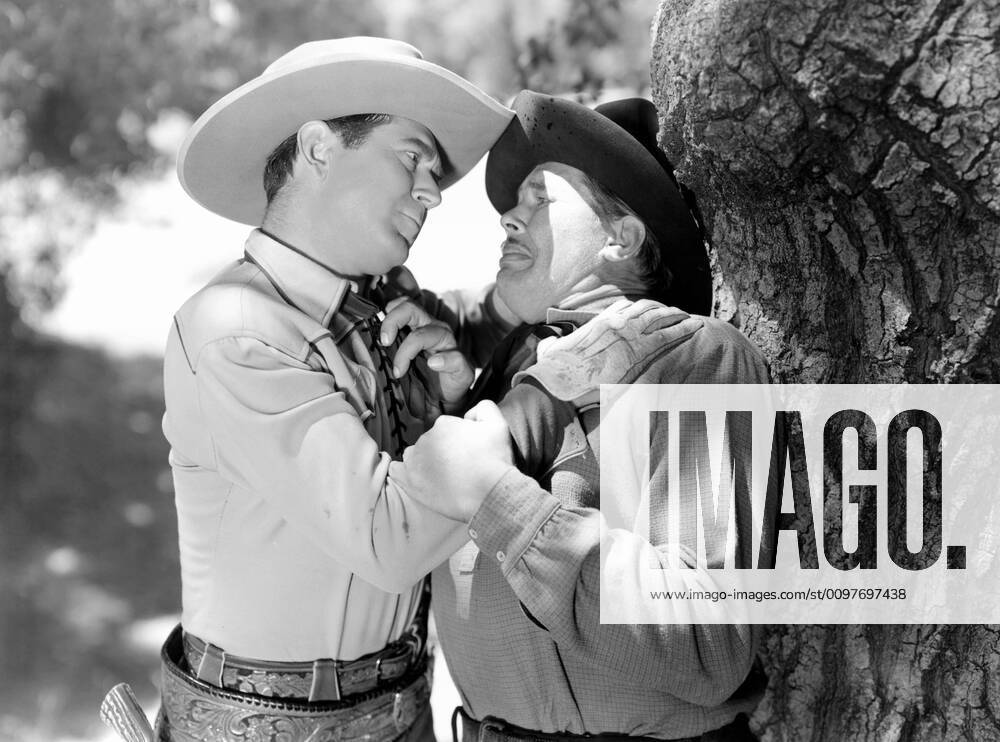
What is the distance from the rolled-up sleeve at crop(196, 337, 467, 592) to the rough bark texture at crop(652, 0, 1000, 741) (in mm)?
836

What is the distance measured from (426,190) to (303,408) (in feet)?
1.86

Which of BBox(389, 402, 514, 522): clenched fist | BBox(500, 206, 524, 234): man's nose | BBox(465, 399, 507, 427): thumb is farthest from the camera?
BBox(500, 206, 524, 234): man's nose

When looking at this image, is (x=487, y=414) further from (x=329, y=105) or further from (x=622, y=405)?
(x=329, y=105)

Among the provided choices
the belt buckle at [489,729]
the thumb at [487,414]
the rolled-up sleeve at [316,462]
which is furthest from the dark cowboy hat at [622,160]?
the belt buckle at [489,729]

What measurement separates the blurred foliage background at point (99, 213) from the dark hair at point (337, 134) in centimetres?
228

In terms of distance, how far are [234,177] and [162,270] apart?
5158mm

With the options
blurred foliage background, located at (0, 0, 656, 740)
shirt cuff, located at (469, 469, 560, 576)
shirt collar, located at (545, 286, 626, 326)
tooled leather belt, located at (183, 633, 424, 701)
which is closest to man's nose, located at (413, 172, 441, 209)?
shirt collar, located at (545, 286, 626, 326)

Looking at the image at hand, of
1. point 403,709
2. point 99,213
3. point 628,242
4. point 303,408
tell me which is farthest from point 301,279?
point 99,213

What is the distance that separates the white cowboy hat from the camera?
211 cm

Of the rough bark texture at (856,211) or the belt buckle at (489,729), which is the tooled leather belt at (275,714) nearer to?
the belt buckle at (489,729)

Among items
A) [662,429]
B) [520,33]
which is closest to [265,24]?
[520,33]

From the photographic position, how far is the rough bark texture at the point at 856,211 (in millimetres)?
1745

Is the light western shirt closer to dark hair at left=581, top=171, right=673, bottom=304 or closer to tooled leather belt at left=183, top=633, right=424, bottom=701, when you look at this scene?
tooled leather belt at left=183, top=633, right=424, bottom=701

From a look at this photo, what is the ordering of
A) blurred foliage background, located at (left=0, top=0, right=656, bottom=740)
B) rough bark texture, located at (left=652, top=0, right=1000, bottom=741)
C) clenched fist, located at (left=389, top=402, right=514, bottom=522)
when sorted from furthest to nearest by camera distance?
blurred foliage background, located at (left=0, top=0, right=656, bottom=740), clenched fist, located at (left=389, top=402, right=514, bottom=522), rough bark texture, located at (left=652, top=0, right=1000, bottom=741)
